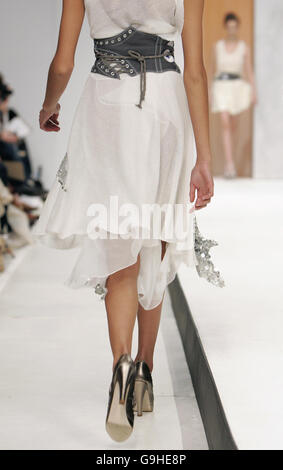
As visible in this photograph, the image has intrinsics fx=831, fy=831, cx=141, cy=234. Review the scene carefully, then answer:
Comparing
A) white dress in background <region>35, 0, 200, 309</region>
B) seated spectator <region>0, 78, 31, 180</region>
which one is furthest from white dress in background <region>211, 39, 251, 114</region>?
white dress in background <region>35, 0, 200, 309</region>

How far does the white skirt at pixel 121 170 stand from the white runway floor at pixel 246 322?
334 mm

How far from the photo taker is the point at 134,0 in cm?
189

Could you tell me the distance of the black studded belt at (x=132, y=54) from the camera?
1.92 metres

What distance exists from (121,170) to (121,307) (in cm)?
32

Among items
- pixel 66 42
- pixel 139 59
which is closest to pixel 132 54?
pixel 139 59

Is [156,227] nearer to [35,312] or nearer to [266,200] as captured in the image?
[35,312]

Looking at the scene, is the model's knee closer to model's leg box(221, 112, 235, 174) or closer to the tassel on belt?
model's leg box(221, 112, 235, 174)

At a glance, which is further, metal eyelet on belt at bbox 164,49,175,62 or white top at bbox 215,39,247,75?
white top at bbox 215,39,247,75

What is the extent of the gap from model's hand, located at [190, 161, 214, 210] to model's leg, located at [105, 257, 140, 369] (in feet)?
0.74

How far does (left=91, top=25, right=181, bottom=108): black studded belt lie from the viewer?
1.92m

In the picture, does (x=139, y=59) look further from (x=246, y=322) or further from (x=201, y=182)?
(x=246, y=322)
